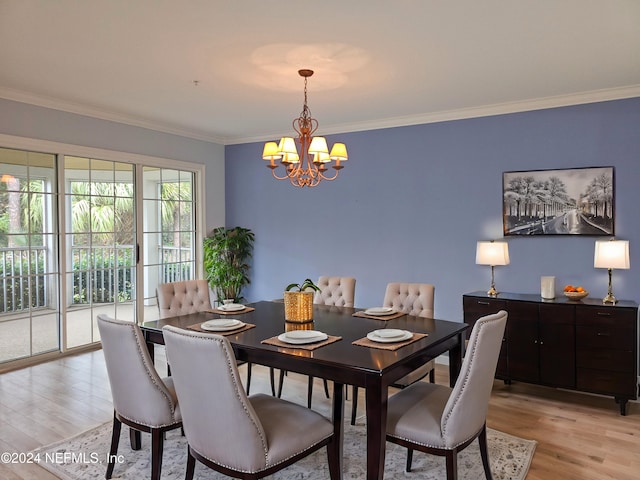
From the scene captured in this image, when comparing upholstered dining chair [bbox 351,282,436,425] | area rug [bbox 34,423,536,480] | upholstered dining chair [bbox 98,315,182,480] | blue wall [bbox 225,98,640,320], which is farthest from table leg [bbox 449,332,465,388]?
blue wall [bbox 225,98,640,320]

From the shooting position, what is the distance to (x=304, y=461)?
110 inches

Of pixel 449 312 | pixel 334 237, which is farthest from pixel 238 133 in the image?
pixel 449 312

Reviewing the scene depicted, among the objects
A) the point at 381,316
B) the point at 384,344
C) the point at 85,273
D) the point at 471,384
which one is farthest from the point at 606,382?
the point at 85,273

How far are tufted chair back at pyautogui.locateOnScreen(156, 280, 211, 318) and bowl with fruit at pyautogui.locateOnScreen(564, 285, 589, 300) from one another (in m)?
2.95

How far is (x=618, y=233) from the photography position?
4156 mm

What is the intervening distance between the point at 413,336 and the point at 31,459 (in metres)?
2.34

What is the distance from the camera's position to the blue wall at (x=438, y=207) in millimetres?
4230

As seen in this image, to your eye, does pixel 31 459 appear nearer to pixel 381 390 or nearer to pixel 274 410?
pixel 274 410

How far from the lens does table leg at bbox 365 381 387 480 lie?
209 centimetres

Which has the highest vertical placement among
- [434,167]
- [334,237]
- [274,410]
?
[434,167]

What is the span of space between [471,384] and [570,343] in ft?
6.91

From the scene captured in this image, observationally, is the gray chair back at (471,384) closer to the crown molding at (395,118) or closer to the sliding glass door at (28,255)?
the crown molding at (395,118)

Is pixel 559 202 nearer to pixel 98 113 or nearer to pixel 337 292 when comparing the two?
pixel 337 292

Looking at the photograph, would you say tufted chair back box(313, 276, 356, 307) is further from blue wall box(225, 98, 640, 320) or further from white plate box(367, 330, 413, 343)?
white plate box(367, 330, 413, 343)
